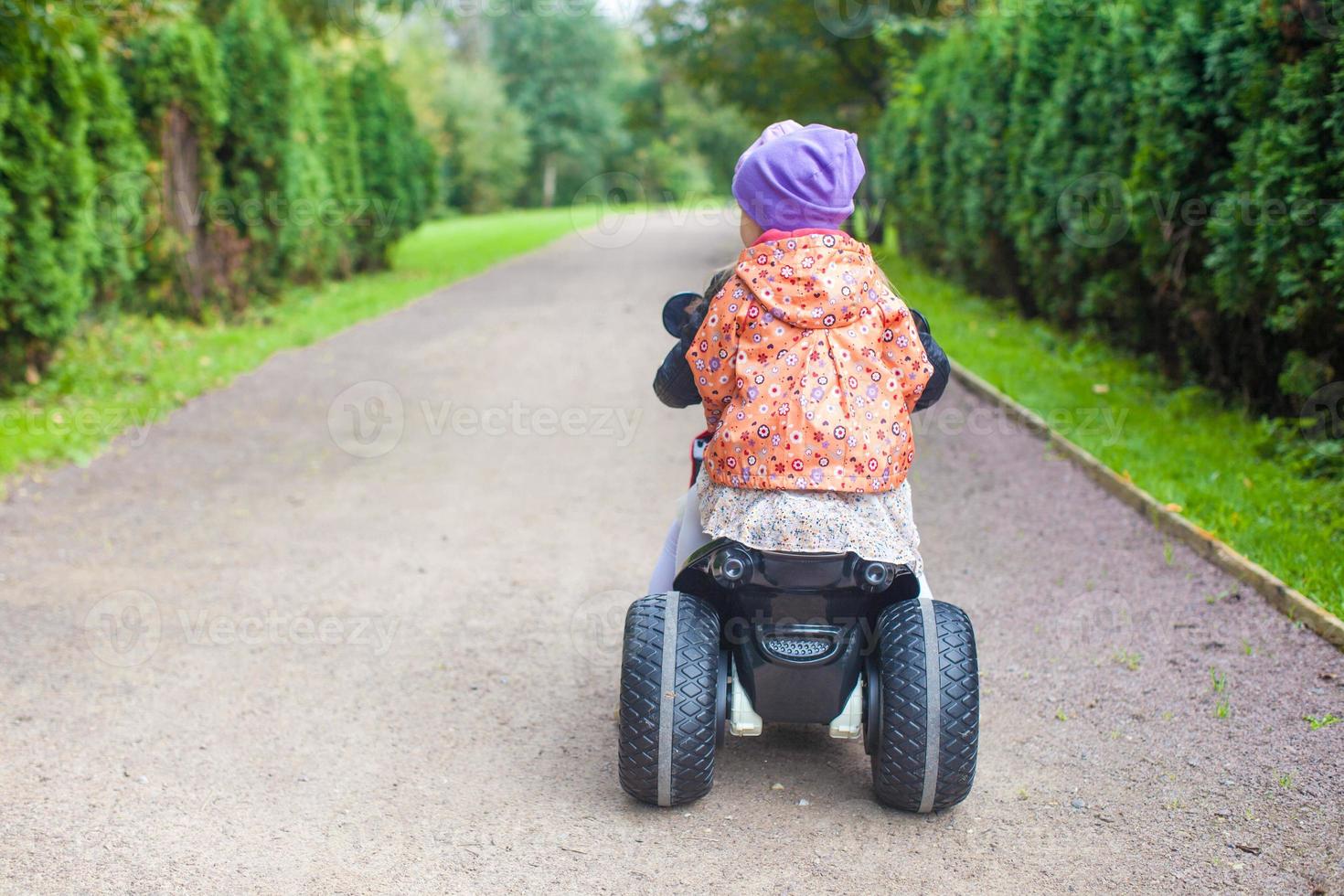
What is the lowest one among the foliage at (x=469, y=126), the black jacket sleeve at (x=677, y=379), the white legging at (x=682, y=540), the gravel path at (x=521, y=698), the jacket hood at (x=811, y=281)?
the foliage at (x=469, y=126)

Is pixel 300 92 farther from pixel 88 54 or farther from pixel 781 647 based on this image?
pixel 781 647

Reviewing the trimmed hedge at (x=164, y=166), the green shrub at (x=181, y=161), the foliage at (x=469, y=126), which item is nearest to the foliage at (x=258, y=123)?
the trimmed hedge at (x=164, y=166)

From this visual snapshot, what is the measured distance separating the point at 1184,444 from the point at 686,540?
13.5ft

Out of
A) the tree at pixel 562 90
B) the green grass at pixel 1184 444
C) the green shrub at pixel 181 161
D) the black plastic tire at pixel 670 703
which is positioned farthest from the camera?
the tree at pixel 562 90

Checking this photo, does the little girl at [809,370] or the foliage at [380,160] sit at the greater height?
the little girl at [809,370]

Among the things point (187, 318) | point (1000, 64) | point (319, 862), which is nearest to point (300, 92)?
point (187, 318)

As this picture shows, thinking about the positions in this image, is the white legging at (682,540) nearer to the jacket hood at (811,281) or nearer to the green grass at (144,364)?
the jacket hood at (811,281)

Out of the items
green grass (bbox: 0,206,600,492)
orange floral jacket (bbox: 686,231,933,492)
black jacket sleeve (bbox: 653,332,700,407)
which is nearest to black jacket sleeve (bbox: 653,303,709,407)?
black jacket sleeve (bbox: 653,332,700,407)

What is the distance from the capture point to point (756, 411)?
299 cm

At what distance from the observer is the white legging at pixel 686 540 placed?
10.9 ft

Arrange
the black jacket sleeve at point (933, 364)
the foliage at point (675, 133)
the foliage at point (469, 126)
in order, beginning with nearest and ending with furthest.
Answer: the black jacket sleeve at point (933, 364) → the foliage at point (675, 133) → the foliage at point (469, 126)

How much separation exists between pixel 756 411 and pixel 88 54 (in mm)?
7942

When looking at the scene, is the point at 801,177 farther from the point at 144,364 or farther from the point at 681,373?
the point at 144,364

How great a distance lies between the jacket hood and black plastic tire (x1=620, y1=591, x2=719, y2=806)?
2.71 feet
